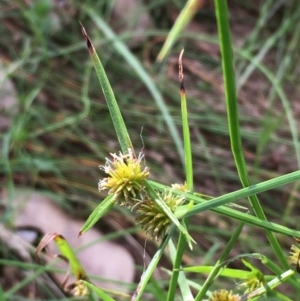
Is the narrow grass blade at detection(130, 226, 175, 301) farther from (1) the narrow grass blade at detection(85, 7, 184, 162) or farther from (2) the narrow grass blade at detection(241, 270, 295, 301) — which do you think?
(1) the narrow grass blade at detection(85, 7, 184, 162)

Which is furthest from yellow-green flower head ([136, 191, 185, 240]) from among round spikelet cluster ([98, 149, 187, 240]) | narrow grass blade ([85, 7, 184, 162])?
narrow grass blade ([85, 7, 184, 162])

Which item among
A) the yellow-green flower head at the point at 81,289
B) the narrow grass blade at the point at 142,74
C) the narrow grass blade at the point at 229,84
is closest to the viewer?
the narrow grass blade at the point at 229,84

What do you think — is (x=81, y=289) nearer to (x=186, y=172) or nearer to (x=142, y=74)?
(x=186, y=172)

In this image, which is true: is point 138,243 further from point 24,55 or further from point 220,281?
point 24,55

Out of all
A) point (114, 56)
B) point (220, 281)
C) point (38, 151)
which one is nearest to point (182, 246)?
point (220, 281)

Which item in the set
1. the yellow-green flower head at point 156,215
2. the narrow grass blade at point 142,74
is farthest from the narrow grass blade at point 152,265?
the narrow grass blade at point 142,74

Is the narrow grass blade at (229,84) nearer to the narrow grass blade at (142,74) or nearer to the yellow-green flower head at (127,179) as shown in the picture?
the yellow-green flower head at (127,179)

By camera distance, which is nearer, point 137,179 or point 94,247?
point 137,179
